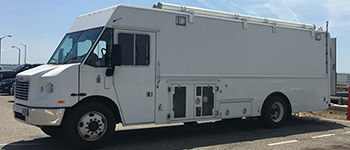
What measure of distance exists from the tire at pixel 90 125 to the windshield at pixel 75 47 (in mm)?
1051

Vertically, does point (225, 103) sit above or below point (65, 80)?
below

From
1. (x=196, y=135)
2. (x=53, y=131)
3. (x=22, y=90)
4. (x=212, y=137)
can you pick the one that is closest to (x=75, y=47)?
(x=22, y=90)

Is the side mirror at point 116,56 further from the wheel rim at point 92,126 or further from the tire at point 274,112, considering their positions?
the tire at point 274,112

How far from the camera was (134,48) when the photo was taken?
7.89 metres

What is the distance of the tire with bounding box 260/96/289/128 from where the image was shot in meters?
10.2

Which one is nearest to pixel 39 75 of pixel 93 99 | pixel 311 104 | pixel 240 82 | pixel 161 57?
pixel 93 99

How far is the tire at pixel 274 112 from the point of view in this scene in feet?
33.4

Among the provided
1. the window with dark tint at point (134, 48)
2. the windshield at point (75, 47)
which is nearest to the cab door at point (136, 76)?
the window with dark tint at point (134, 48)

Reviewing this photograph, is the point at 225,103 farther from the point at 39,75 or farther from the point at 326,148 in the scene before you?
the point at 39,75

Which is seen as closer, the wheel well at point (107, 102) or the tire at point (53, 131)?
the wheel well at point (107, 102)

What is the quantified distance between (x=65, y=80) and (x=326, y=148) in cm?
570

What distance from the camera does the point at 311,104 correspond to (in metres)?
11.2

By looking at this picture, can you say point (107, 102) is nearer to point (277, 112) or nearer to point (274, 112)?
point (274, 112)

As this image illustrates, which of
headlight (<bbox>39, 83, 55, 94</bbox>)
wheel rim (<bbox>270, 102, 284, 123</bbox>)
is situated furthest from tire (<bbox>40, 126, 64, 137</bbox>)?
wheel rim (<bbox>270, 102, 284, 123</bbox>)
